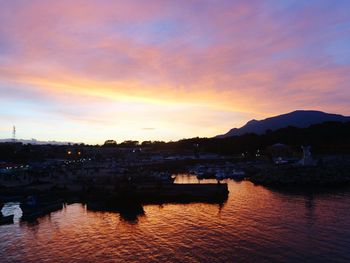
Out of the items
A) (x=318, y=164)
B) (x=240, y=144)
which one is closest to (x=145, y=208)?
(x=318, y=164)

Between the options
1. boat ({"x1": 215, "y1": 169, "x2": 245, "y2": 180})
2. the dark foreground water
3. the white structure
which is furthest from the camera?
boat ({"x1": 215, "y1": 169, "x2": 245, "y2": 180})

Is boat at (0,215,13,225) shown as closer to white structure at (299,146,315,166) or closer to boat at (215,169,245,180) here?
boat at (215,169,245,180)

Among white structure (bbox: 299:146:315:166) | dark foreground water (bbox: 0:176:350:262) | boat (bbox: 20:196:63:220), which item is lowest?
dark foreground water (bbox: 0:176:350:262)

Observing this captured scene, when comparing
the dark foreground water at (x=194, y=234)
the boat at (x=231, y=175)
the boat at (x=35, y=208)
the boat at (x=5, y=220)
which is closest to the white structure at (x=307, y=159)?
the boat at (x=231, y=175)

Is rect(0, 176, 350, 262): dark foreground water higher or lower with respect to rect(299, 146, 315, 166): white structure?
lower

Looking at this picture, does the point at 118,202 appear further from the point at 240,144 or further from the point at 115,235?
the point at 240,144

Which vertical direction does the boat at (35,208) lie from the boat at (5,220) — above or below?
above

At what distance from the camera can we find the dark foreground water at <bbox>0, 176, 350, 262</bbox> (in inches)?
1300

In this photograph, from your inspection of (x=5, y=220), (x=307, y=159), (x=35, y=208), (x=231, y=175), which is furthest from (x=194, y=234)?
(x=307, y=159)

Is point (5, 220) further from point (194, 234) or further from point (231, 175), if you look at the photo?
point (231, 175)

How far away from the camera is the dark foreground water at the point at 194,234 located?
33031mm

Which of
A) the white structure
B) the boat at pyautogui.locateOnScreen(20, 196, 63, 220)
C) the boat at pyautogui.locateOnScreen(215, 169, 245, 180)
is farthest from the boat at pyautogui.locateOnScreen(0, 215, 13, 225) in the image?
the white structure

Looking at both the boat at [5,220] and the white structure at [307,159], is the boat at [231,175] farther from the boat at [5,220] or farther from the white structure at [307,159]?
the boat at [5,220]

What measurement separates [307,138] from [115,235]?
427 ft
